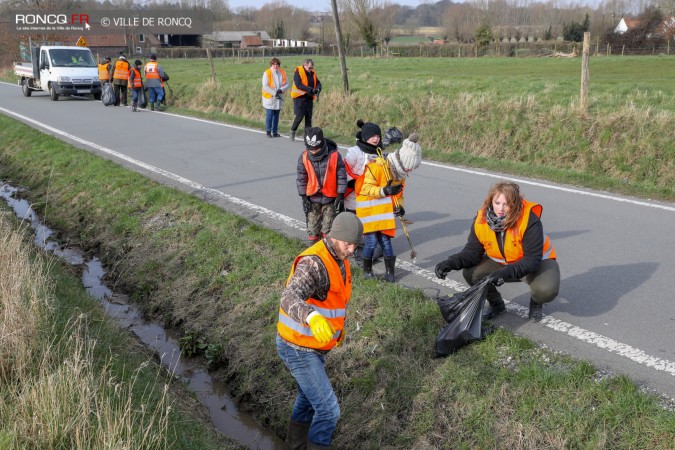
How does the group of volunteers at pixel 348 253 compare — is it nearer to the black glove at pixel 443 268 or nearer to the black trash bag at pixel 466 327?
the black glove at pixel 443 268

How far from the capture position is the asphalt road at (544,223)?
558 centimetres

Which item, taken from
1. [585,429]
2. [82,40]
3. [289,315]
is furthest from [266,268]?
[82,40]

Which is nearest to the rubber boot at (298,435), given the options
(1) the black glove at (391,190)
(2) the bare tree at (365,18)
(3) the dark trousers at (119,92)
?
(1) the black glove at (391,190)

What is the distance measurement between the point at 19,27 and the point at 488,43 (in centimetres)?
3680

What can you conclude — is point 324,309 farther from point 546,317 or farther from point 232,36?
point 232,36

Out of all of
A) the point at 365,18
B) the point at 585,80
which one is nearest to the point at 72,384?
the point at 585,80

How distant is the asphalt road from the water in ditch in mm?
2118

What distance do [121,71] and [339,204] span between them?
19.4m

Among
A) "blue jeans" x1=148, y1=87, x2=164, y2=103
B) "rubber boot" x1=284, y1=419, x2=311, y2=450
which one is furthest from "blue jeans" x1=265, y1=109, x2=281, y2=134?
"rubber boot" x1=284, y1=419, x2=311, y2=450

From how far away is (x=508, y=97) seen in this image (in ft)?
49.2

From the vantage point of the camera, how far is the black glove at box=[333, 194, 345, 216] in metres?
7.23

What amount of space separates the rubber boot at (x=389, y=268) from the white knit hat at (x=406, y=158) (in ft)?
2.84

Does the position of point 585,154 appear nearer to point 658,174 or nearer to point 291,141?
point 658,174

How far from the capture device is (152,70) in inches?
892
